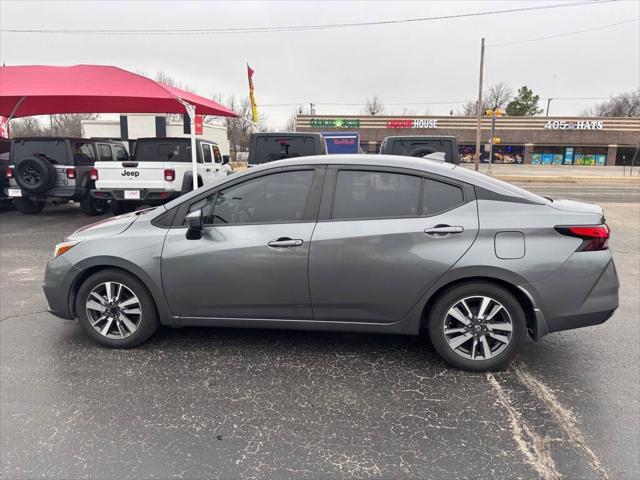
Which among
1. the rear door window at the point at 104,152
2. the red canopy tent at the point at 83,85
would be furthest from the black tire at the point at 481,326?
the rear door window at the point at 104,152

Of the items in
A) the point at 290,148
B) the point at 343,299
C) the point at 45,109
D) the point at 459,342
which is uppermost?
the point at 45,109

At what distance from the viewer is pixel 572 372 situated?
3.65m

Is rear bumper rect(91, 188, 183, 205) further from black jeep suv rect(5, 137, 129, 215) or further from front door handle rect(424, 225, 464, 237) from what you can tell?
front door handle rect(424, 225, 464, 237)

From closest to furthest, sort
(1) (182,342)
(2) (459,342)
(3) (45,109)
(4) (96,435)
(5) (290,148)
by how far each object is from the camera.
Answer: (4) (96,435) < (2) (459,342) < (1) (182,342) < (5) (290,148) < (3) (45,109)

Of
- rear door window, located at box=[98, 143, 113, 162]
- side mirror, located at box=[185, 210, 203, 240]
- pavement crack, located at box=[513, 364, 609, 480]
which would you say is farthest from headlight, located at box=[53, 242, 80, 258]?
rear door window, located at box=[98, 143, 113, 162]

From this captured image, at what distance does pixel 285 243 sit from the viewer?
3.59 metres


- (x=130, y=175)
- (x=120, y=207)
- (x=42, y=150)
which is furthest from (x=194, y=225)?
(x=42, y=150)

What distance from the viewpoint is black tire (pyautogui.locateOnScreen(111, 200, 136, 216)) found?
1117cm

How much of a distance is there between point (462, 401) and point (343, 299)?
43.0 inches

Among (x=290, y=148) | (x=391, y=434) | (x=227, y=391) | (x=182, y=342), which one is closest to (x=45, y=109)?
(x=290, y=148)

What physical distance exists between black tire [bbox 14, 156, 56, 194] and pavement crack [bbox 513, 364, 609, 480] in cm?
1072

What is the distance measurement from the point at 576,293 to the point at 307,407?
2068 mm

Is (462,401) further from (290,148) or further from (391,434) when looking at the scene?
(290,148)

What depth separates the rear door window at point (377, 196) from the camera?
11.8 ft
